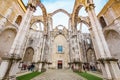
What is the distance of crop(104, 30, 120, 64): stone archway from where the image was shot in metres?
11.6

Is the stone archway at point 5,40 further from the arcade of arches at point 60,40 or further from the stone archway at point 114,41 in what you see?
the stone archway at point 114,41

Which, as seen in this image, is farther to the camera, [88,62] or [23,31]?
[88,62]

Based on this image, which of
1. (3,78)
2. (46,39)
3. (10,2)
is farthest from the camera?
(46,39)

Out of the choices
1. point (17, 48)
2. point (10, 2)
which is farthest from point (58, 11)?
point (17, 48)

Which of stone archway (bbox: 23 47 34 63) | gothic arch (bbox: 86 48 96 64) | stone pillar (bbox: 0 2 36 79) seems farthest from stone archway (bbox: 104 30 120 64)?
stone archway (bbox: 23 47 34 63)

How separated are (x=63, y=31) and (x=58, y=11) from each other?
700 centimetres

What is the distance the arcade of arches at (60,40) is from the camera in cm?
470

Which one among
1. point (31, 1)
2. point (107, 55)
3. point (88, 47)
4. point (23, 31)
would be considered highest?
point (31, 1)

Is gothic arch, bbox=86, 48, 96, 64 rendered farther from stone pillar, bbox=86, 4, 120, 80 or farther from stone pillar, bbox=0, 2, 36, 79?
stone pillar, bbox=0, 2, 36, 79

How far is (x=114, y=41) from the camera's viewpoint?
12.2 meters

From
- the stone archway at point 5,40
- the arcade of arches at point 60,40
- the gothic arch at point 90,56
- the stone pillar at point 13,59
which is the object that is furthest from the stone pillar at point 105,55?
the gothic arch at point 90,56

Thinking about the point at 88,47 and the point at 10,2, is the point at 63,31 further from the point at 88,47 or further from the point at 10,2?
the point at 10,2

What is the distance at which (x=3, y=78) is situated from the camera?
3.90m

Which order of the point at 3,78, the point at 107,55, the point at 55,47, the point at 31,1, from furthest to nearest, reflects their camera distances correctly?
the point at 55,47
the point at 31,1
the point at 107,55
the point at 3,78
